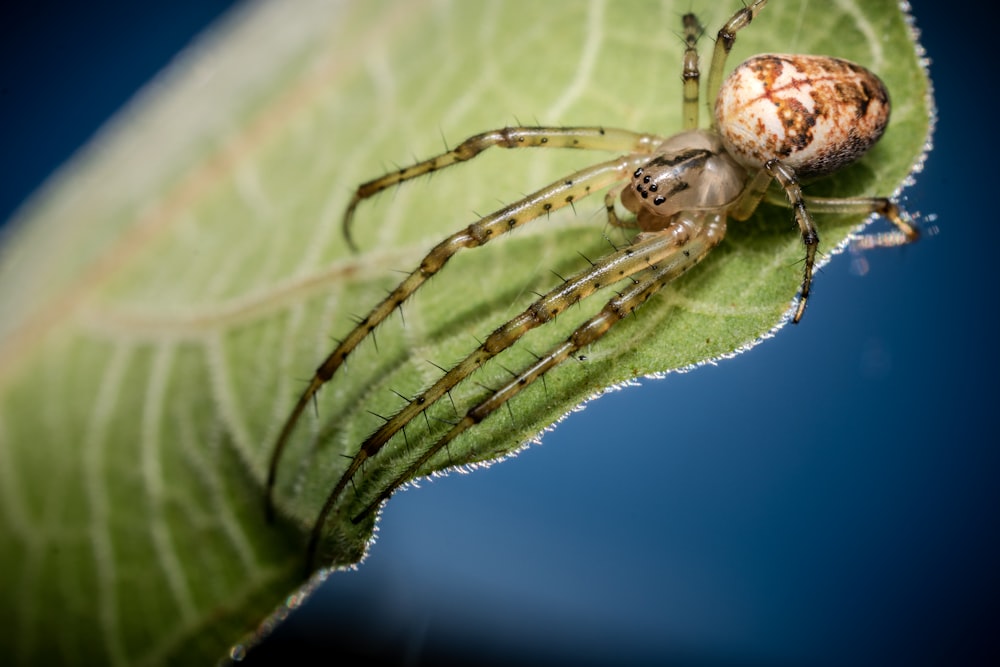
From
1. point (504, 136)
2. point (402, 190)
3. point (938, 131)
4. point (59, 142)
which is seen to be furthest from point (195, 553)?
point (59, 142)

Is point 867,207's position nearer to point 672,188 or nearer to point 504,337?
point 672,188

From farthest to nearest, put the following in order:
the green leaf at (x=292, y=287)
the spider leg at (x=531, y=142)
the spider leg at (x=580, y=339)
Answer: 1. the spider leg at (x=531, y=142)
2. the green leaf at (x=292, y=287)
3. the spider leg at (x=580, y=339)

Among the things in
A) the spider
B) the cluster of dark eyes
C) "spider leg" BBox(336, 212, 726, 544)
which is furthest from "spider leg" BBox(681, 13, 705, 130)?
"spider leg" BBox(336, 212, 726, 544)

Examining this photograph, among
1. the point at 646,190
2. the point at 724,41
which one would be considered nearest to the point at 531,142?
the point at 646,190

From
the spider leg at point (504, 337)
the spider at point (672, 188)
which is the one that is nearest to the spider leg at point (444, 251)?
the spider at point (672, 188)

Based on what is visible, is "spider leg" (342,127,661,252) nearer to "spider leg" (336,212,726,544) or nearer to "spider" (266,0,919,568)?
"spider" (266,0,919,568)

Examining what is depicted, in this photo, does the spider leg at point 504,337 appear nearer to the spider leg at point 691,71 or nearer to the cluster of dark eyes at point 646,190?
the cluster of dark eyes at point 646,190
